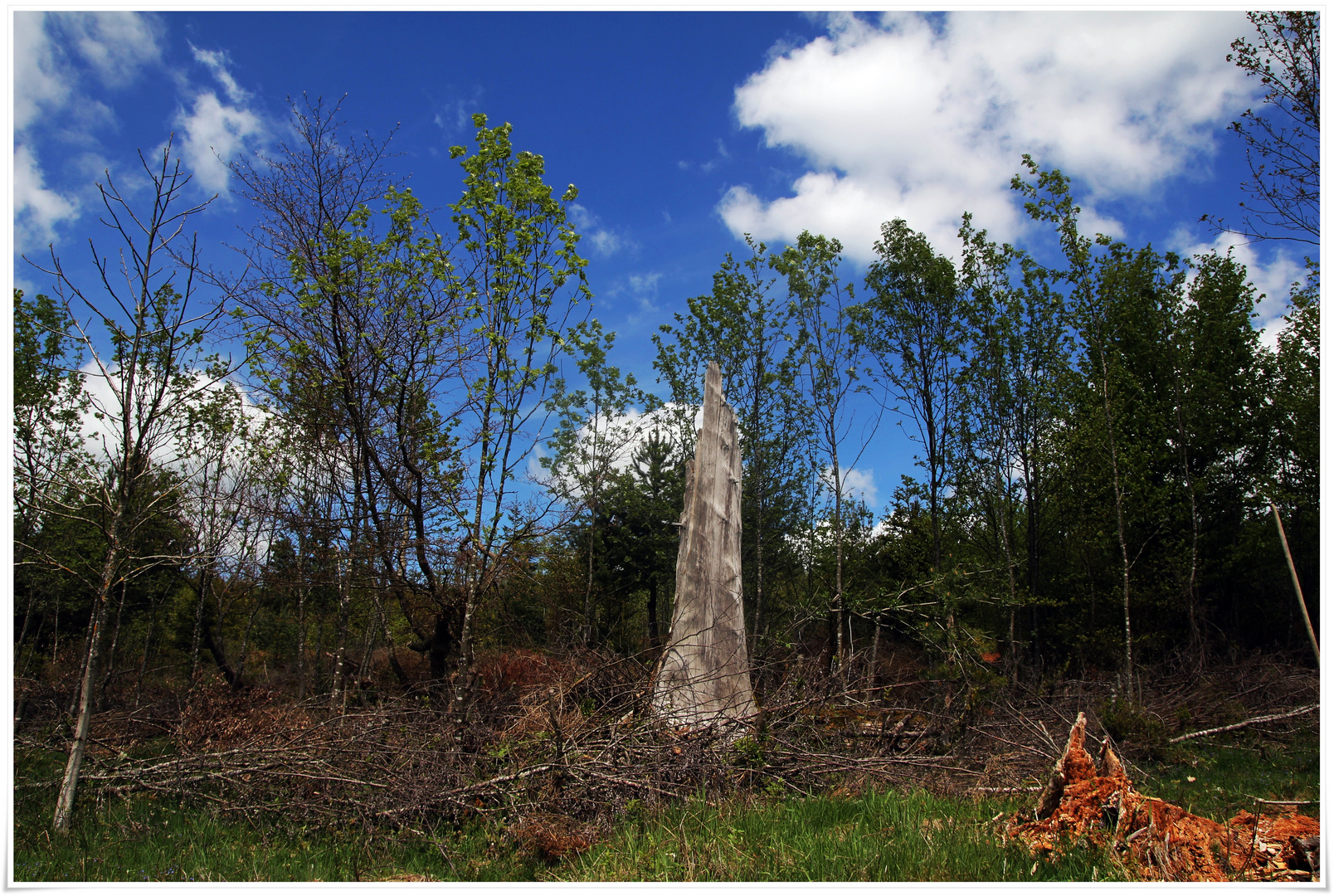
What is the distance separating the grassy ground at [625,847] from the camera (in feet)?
10.1

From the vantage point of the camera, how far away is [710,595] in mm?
6949

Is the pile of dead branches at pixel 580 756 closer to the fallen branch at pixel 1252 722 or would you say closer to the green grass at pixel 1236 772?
the green grass at pixel 1236 772

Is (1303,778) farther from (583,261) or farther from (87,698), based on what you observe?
(87,698)

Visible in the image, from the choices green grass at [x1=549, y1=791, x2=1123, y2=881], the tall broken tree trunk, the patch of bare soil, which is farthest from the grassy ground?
the tall broken tree trunk

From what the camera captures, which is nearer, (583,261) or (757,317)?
(583,261)

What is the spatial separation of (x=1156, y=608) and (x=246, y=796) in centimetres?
2086

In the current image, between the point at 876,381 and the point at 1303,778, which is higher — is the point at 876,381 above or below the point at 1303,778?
above

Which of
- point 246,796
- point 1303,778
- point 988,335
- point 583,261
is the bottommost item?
point 1303,778

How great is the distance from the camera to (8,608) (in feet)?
11.5

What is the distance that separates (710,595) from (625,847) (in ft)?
11.1

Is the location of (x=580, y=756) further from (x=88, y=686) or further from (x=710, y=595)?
(x=88, y=686)

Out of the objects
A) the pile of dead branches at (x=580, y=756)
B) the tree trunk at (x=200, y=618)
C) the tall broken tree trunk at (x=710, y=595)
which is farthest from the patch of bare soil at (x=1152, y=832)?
the tree trunk at (x=200, y=618)

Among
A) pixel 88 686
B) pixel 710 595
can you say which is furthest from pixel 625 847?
pixel 88 686

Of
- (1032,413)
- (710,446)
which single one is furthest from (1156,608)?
(710,446)
